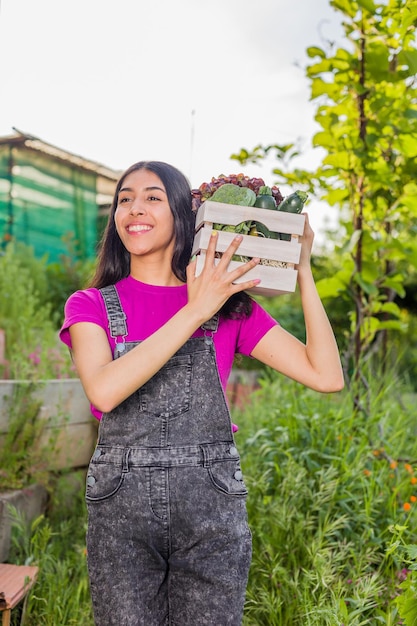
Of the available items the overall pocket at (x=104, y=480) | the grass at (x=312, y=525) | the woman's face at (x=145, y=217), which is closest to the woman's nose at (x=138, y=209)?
the woman's face at (x=145, y=217)

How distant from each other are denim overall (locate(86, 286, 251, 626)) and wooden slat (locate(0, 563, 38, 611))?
2.60 ft

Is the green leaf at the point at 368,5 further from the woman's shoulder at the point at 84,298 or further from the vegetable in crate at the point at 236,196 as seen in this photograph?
the woman's shoulder at the point at 84,298

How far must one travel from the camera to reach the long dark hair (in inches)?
75.0

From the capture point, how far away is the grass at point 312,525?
2582 mm

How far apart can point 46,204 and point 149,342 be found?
472cm

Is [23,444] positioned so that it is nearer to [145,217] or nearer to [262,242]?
[145,217]

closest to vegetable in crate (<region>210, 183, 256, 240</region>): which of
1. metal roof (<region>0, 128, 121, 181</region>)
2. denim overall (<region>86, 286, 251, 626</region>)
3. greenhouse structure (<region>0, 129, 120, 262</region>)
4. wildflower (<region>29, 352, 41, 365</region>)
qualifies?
denim overall (<region>86, 286, 251, 626</region>)

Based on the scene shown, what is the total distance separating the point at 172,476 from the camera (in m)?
1.66

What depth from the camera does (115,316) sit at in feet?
5.91

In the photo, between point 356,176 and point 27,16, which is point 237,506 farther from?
point 27,16

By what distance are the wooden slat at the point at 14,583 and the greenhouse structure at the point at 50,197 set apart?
3.22 metres

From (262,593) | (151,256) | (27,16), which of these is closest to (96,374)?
(151,256)

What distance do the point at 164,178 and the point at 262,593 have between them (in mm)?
1589

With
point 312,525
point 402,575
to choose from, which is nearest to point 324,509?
point 312,525
